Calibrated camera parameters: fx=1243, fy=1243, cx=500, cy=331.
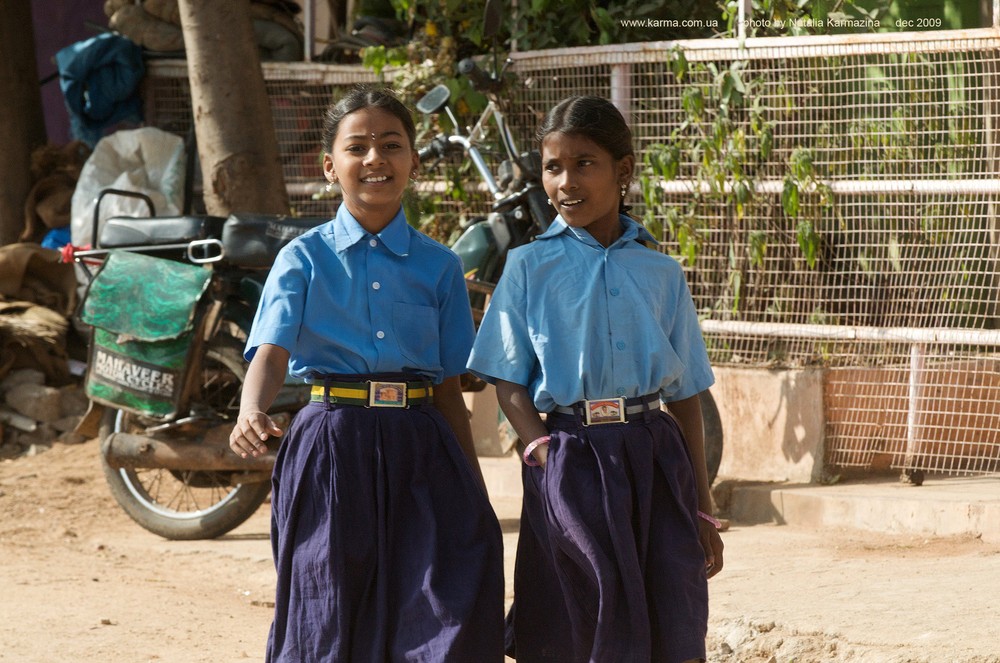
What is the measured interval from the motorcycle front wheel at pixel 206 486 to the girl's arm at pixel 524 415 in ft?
8.79

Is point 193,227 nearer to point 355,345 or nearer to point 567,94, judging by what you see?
point 567,94

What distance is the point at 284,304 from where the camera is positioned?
2723 mm

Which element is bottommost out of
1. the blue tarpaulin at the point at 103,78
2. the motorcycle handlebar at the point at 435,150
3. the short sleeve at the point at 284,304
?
the short sleeve at the point at 284,304

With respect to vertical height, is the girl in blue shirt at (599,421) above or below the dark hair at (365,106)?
below

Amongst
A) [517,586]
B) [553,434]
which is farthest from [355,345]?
[517,586]

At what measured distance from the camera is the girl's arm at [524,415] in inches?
107

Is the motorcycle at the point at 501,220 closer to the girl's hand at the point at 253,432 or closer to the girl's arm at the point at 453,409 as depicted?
the girl's arm at the point at 453,409

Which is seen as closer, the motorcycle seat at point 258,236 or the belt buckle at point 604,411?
the belt buckle at point 604,411

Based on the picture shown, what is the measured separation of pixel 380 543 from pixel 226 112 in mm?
4066

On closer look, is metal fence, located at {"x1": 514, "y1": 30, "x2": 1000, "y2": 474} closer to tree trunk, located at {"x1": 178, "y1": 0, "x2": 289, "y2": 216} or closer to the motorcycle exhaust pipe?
tree trunk, located at {"x1": 178, "y1": 0, "x2": 289, "y2": 216}

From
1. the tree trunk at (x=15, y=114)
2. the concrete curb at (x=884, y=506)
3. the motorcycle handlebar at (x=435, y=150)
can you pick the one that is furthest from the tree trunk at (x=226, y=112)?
the concrete curb at (x=884, y=506)

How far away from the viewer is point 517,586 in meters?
2.84

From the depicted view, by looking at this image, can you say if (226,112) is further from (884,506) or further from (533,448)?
(533,448)

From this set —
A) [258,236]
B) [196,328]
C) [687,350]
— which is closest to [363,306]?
[687,350]
